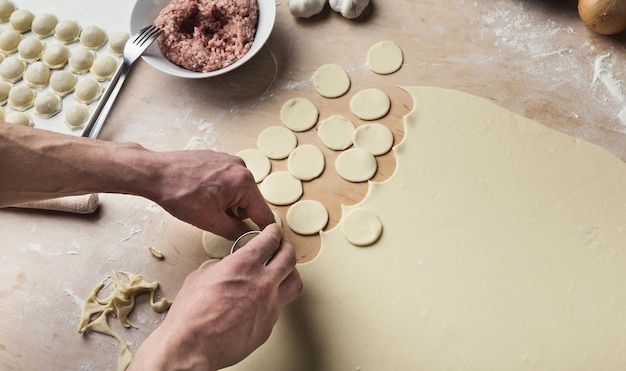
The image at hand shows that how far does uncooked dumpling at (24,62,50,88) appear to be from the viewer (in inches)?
71.9

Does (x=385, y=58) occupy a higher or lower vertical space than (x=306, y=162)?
higher

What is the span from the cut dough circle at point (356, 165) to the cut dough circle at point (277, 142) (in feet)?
0.48

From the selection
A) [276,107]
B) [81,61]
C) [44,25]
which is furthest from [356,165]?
[44,25]

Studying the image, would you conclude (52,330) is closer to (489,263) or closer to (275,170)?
(275,170)

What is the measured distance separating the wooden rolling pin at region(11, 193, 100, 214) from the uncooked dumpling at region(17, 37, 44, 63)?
1.89 feet

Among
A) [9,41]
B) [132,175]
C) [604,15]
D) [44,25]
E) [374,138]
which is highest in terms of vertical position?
[604,15]

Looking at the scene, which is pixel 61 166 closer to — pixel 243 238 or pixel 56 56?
pixel 243 238

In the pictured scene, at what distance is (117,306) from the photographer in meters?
1.45

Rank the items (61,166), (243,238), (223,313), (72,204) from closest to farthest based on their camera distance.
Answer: (223,313), (61,166), (243,238), (72,204)

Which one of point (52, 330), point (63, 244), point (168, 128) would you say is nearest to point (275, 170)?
point (168, 128)

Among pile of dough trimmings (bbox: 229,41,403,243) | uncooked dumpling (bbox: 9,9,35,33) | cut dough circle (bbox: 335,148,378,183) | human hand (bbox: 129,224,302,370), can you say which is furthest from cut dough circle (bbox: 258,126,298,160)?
uncooked dumpling (bbox: 9,9,35,33)

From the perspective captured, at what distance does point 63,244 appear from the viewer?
1569mm

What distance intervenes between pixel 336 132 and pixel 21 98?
3.36 feet

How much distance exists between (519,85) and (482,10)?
11.0 inches
